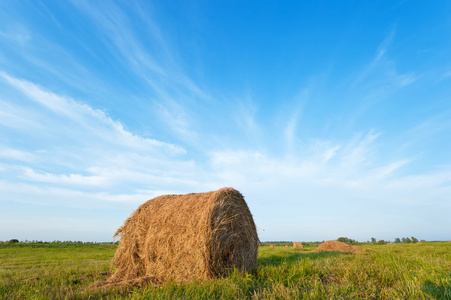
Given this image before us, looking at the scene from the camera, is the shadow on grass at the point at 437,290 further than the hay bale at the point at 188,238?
No

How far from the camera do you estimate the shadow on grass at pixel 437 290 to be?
405 centimetres

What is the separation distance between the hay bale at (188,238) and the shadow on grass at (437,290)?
12.7 ft

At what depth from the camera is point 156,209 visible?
8531 millimetres

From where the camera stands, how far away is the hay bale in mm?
6766

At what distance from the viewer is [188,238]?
7016mm

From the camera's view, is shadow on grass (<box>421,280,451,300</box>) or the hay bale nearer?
shadow on grass (<box>421,280,451,300</box>)

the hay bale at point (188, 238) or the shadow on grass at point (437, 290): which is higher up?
the hay bale at point (188, 238)

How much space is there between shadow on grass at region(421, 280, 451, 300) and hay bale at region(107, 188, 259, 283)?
3859 millimetres

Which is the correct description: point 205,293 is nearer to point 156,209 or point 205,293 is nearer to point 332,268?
point 332,268

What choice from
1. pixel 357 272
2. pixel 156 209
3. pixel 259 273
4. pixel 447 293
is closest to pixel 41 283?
pixel 156 209

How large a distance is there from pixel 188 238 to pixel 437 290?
507 cm

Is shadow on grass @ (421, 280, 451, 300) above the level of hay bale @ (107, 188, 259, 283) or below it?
below

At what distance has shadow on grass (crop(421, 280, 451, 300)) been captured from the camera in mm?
4047

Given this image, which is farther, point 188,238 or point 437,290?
point 188,238
